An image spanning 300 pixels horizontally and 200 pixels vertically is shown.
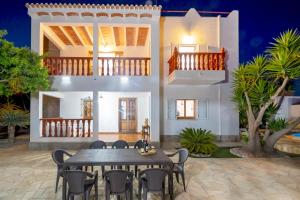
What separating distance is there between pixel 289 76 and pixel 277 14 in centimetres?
2956

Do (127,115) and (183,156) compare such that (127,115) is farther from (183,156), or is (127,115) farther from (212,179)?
(183,156)

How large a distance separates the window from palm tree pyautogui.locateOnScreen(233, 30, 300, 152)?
302cm

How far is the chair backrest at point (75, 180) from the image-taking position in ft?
14.1

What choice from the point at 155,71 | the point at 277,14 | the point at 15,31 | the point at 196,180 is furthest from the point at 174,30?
the point at 277,14

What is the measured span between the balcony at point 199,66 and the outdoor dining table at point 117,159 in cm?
552

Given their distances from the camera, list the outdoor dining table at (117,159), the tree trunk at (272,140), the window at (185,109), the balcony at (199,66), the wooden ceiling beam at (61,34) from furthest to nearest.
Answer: the window at (185,109), the wooden ceiling beam at (61,34), the balcony at (199,66), the tree trunk at (272,140), the outdoor dining table at (117,159)

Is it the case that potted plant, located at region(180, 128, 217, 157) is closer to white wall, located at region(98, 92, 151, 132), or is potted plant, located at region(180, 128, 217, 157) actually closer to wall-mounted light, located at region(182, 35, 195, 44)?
white wall, located at region(98, 92, 151, 132)

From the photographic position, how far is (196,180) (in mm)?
6477

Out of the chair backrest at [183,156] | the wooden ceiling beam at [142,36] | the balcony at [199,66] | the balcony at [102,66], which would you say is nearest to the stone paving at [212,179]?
the chair backrest at [183,156]

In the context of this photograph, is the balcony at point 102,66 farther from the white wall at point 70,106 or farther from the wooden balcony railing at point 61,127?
the white wall at point 70,106

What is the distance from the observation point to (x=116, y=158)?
16.7 feet

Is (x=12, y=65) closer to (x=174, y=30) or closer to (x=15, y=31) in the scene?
(x=174, y=30)

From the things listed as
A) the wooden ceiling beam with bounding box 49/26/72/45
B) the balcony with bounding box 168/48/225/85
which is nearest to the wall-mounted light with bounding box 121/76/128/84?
the balcony with bounding box 168/48/225/85

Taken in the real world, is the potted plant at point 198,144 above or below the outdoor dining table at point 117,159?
below
